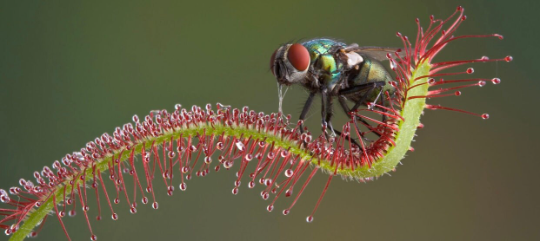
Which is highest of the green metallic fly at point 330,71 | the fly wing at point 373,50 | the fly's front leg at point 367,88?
the fly wing at point 373,50

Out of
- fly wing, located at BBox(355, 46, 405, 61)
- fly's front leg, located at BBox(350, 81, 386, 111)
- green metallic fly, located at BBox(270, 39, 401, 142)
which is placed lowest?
fly's front leg, located at BBox(350, 81, 386, 111)

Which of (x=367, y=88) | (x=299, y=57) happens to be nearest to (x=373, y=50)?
(x=367, y=88)

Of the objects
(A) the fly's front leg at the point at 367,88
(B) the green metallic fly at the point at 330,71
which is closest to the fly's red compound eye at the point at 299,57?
(B) the green metallic fly at the point at 330,71

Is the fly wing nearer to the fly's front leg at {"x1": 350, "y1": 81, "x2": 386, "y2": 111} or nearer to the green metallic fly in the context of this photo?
the green metallic fly

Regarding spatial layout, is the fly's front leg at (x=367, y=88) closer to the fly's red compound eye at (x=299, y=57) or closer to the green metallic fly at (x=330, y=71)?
the green metallic fly at (x=330, y=71)

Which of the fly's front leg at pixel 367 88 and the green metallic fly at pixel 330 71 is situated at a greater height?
the green metallic fly at pixel 330 71

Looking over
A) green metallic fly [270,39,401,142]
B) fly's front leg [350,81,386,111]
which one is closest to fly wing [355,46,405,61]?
green metallic fly [270,39,401,142]

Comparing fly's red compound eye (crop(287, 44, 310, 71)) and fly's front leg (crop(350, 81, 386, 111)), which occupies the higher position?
fly's red compound eye (crop(287, 44, 310, 71))

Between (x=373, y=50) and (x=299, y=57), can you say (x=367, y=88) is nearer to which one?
(x=373, y=50)
